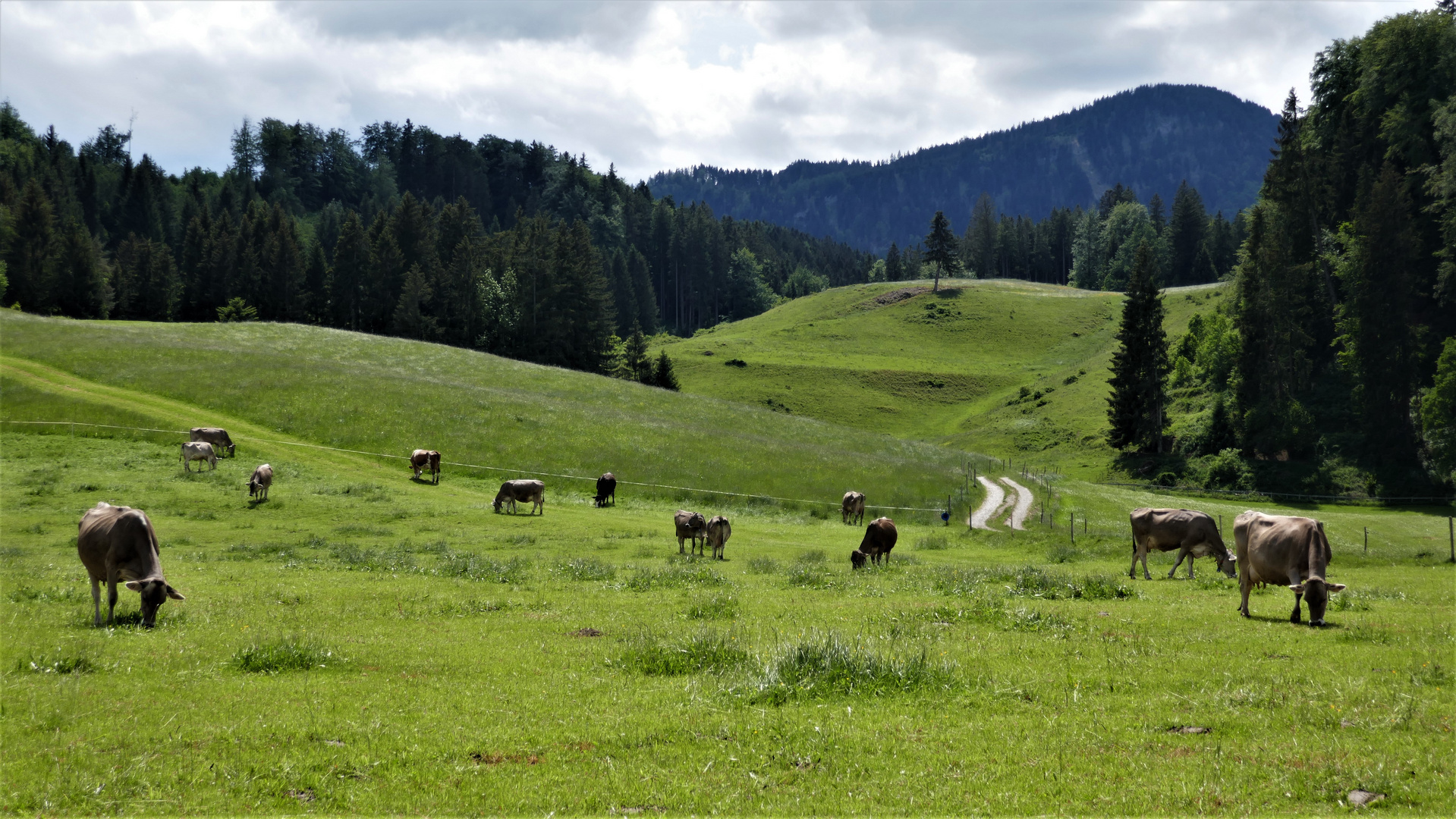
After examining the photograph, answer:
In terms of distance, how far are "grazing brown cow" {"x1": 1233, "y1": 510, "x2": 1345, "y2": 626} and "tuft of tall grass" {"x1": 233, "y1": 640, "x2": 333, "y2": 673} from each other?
17.6 m

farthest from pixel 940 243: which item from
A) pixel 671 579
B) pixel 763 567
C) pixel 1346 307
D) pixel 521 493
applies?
pixel 671 579

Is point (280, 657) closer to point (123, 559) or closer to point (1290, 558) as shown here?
point (123, 559)

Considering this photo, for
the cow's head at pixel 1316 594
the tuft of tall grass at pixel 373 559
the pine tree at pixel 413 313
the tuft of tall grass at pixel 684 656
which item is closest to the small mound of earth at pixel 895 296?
the pine tree at pixel 413 313

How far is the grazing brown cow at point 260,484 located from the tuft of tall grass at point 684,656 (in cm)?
3307

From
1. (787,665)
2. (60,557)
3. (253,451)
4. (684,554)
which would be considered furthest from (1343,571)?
(253,451)

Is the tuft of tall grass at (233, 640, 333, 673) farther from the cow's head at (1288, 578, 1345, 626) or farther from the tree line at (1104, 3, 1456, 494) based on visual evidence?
the tree line at (1104, 3, 1456, 494)

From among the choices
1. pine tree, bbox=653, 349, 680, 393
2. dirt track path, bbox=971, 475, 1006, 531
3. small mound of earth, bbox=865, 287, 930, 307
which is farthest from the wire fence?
small mound of earth, bbox=865, 287, 930, 307

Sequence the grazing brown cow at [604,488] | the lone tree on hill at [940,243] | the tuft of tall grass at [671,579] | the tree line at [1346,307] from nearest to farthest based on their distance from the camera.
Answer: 1. the tuft of tall grass at [671,579]
2. the grazing brown cow at [604,488]
3. the tree line at [1346,307]
4. the lone tree on hill at [940,243]

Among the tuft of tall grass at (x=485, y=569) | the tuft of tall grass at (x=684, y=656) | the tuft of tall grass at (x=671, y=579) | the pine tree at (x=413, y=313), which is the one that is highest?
the pine tree at (x=413, y=313)

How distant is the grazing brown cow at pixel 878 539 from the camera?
30.6 metres

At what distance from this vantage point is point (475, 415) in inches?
2392

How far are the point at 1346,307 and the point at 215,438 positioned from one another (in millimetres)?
91370

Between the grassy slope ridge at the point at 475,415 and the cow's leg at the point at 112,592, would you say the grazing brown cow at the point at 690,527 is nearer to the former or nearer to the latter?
the cow's leg at the point at 112,592

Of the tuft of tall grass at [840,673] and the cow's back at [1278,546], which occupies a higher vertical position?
the cow's back at [1278,546]
